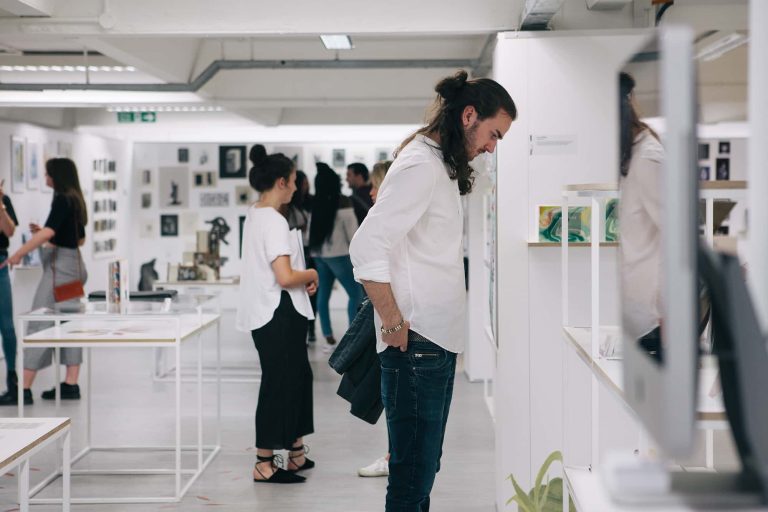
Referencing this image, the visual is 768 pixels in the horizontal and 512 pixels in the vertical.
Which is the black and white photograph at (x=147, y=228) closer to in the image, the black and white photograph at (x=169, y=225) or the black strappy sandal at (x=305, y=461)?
the black and white photograph at (x=169, y=225)

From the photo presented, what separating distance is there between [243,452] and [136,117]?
231 inches

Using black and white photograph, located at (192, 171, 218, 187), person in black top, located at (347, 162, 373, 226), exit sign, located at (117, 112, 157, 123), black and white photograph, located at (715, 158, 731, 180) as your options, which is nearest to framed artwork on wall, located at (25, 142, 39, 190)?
exit sign, located at (117, 112, 157, 123)

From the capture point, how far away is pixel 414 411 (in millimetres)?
2746

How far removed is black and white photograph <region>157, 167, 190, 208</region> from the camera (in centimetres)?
1321

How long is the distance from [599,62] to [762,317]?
2688 mm

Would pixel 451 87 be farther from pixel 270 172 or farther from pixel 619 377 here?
pixel 270 172

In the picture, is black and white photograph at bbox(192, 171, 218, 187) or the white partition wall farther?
black and white photograph at bbox(192, 171, 218, 187)

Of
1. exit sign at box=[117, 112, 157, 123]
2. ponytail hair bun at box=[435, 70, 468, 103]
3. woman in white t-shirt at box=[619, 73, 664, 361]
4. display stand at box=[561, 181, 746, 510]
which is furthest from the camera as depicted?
exit sign at box=[117, 112, 157, 123]

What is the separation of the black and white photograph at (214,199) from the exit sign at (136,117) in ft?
9.49

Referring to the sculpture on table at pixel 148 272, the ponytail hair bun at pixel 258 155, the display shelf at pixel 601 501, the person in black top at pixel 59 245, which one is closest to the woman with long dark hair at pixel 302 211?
the person in black top at pixel 59 245

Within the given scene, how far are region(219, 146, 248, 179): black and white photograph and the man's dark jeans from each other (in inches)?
416

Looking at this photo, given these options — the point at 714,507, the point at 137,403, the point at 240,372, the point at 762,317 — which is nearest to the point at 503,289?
the point at 762,317

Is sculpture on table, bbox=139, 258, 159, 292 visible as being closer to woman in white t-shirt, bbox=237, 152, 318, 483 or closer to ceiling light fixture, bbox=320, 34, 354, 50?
ceiling light fixture, bbox=320, 34, 354, 50

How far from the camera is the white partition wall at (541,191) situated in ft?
13.4
